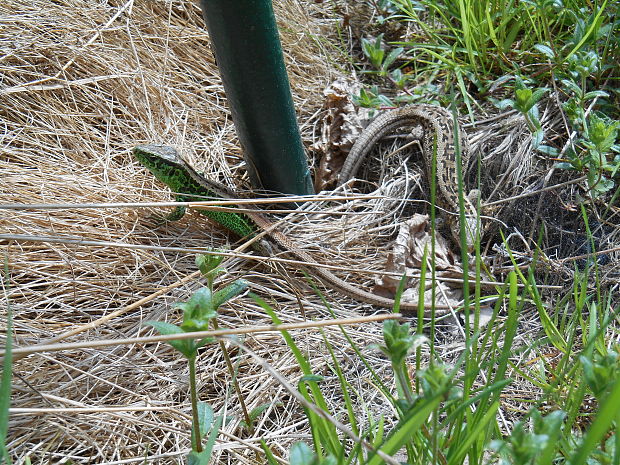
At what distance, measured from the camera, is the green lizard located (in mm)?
2734

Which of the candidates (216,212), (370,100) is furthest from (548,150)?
(216,212)

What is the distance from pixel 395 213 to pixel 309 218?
448 millimetres

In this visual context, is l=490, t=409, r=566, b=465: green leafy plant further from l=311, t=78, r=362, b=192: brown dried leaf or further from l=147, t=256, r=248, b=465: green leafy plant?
l=311, t=78, r=362, b=192: brown dried leaf

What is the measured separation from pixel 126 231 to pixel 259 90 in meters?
0.90

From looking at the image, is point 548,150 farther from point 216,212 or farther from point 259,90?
point 216,212

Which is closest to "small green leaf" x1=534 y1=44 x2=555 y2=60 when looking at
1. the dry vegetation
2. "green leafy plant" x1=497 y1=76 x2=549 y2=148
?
Answer: "green leafy plant" x1=497 y1=76 x2=549 y2=148

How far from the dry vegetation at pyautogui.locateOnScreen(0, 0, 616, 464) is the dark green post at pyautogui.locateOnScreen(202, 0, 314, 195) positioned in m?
0.26

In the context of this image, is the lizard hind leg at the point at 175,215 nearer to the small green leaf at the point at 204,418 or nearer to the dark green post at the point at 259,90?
the dark green post at the point at 259,90

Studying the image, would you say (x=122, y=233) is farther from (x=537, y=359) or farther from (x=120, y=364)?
(x=537, y=359)

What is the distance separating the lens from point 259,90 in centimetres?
269

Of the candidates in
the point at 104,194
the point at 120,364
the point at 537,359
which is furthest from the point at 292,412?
the point at 104,194

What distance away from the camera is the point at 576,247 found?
2881 millimetres

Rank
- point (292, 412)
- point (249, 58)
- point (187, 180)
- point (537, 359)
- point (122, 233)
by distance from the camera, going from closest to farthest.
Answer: point (292, 412), point (537, 359), point (249, 58), point (122, 233), point (187, 180)

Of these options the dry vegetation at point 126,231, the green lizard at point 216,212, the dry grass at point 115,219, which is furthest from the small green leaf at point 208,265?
the green lizard at point 216,212
